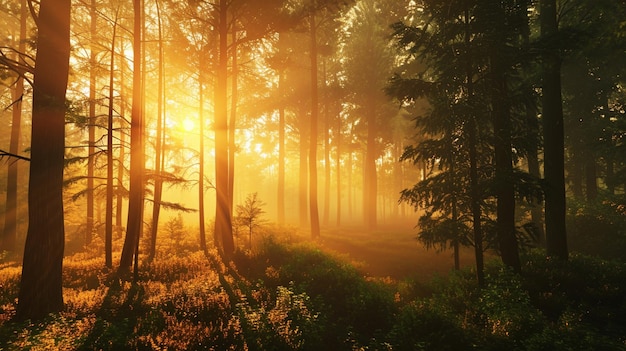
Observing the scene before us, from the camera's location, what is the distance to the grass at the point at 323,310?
573 cm

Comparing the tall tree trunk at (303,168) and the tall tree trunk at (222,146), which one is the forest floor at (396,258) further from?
the tall tree trunk at (303,168)

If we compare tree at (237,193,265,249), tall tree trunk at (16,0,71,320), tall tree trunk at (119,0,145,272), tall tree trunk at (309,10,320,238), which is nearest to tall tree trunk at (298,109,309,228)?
tall tree trunk at (309,10,320,238)

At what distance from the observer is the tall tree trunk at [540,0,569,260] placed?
11.0 meters

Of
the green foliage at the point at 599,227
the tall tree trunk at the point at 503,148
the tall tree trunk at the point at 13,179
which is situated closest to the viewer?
the tall tree trunk at the point at 503,148

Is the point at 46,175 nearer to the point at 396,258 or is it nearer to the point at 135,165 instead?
the point at 135,165

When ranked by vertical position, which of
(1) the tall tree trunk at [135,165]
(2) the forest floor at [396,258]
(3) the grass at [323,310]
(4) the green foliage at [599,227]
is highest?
(1) the tall tree trunk at [135,165]

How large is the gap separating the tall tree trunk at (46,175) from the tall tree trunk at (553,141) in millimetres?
13901

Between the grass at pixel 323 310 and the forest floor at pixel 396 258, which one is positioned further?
the forest floor at pixel 396 258

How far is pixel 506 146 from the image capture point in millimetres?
8992

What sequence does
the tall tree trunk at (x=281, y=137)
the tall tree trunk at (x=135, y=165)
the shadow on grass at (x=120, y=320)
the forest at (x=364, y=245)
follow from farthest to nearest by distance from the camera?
1. the tall tree trunk at (x=281, y=137)
2. the tall tree trunk at (x=135, y=165)
3. the forest at (x=364, y=245)
4. the shadow on grass at (x=120, y=320)

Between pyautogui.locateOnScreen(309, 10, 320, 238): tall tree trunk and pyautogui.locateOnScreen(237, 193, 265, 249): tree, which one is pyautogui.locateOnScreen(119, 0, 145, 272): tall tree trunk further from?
pyautogui.locateOnScreen(309, 10, 320, 238): tall tree trunk

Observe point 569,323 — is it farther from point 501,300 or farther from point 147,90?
point 147,90

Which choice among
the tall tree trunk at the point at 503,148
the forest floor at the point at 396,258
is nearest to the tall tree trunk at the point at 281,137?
the forest floor at the point at 396,258

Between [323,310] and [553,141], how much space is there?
9.85m
